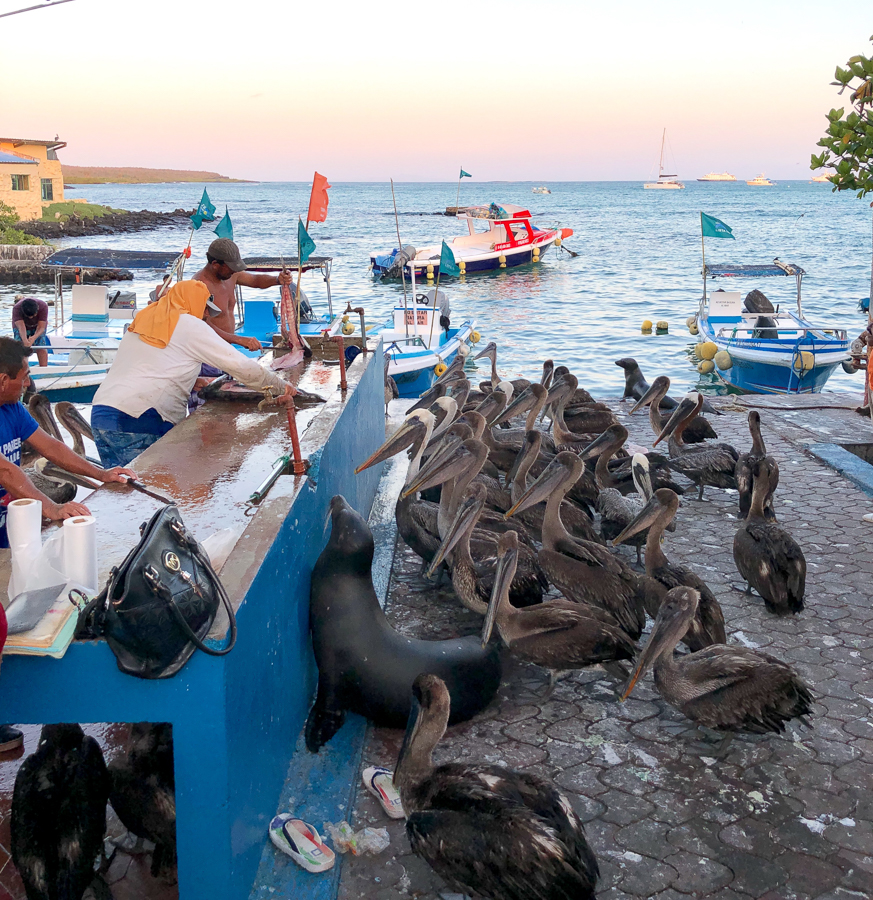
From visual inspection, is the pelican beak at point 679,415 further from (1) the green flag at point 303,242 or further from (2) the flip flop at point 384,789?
(2) the flip flop at point 384,789

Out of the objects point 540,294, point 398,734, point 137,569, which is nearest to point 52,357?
point 398,734

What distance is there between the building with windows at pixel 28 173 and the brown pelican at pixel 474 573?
5677 cm

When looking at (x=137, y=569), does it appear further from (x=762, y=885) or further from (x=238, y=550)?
(x=762, y=885)

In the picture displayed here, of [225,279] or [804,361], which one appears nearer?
[225,279]

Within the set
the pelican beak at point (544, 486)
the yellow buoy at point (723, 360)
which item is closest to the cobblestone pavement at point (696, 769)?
the pelican beak at point (544, 486)

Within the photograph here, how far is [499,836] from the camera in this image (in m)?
3.56

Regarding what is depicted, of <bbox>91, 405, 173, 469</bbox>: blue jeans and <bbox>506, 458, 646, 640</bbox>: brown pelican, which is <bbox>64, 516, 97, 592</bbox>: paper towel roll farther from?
<bbox>506, 458, 646, 640</bbox>: brown pelican

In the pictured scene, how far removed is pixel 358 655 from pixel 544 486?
116 inches

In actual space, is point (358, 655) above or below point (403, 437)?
below

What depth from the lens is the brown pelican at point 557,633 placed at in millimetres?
5363

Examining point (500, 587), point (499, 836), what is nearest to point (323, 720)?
point (500, 587)

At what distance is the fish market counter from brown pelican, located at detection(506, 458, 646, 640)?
1.76 m

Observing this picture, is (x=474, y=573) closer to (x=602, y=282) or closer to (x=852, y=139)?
(x=852, y=139)

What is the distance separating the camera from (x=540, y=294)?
42250 mm
